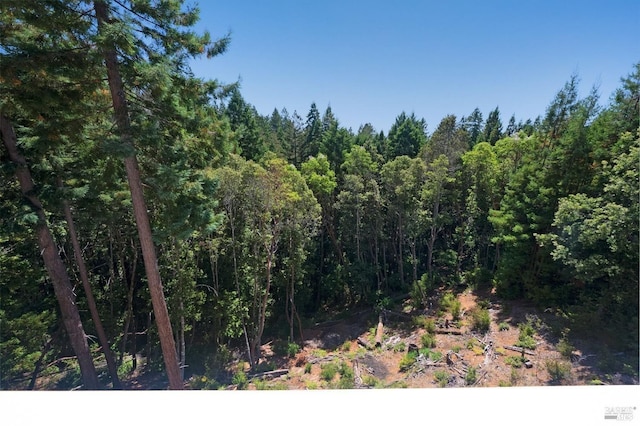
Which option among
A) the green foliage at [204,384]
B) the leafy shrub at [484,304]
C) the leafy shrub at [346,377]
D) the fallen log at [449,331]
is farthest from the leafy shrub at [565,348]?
the green foliage at [204,384]

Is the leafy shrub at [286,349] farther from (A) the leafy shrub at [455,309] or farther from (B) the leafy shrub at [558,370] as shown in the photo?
(B) the leafy shrub at [558,370]

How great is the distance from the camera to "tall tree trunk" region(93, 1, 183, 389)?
11.1 ft

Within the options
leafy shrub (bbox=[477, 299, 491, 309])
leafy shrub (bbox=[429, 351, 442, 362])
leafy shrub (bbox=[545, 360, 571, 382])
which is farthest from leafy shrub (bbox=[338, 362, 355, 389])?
leafy shrub (bbox=[477, 299, 491, 309])

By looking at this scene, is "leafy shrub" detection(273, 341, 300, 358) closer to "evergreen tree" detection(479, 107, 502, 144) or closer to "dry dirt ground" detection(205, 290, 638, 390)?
"dry dirt ground" detection(205, 290, 638, 390)

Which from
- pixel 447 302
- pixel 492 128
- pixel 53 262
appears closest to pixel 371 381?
pixel 447 302

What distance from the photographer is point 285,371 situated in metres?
8.66

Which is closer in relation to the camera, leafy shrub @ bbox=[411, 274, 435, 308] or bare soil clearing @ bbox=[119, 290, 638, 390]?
bare soil clearing @ bbox=[119, 290, 638, 390]

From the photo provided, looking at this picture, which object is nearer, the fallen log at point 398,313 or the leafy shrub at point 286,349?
the leafy shrub at point 286,349

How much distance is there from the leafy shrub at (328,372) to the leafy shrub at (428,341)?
298 centimetres

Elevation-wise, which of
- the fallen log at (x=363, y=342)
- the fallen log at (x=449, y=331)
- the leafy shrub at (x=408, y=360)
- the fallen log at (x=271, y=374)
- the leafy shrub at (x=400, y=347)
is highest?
the fallen log at (x=449, y=331)

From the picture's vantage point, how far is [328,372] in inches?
297

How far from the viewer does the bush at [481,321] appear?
8.95 m

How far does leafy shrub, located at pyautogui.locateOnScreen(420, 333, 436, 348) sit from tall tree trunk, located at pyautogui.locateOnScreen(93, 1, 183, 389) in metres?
7.21

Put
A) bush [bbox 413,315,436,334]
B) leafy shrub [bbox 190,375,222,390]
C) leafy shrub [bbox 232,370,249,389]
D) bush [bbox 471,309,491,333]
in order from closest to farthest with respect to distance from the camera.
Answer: leafy shrub [bbox 190,375,222,390] → leafy shrub [bbox 232,370,249,389] → bush [bbox 471,309,491,333] → bush [bbox 413,315,436,334]
